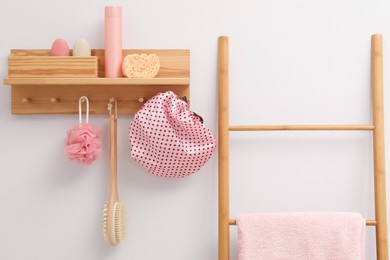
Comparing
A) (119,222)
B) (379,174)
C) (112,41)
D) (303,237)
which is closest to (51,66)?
(112,41)

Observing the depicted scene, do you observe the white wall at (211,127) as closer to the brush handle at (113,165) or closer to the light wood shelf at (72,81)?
the brush handle at (113,165)

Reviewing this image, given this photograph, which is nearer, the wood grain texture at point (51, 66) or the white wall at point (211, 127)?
the wood grain texture at point (51, 66)

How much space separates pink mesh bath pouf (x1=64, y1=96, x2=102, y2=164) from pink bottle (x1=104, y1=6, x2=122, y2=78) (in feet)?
0.49

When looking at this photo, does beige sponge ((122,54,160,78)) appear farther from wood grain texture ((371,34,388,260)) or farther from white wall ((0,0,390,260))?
wood grain texture ((371,34,388,260))

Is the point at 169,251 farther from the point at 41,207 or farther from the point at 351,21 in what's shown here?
the point at 351,21

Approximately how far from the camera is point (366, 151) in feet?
5.17

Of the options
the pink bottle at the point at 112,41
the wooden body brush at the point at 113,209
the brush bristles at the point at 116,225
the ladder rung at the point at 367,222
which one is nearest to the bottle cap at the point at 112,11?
the pink bottle at the point at 112,41

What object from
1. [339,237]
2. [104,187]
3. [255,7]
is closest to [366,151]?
[339,237]

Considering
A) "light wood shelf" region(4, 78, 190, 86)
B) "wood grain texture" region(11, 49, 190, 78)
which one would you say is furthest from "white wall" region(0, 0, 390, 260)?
"light wood shelf" region(4, 78, 190, 86)

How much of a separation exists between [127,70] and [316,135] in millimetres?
527

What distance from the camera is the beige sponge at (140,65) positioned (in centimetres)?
147

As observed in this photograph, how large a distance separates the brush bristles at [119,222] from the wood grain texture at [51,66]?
341 mm

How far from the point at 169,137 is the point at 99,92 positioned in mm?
238

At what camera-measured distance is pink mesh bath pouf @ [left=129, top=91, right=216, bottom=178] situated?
4.78 feet
